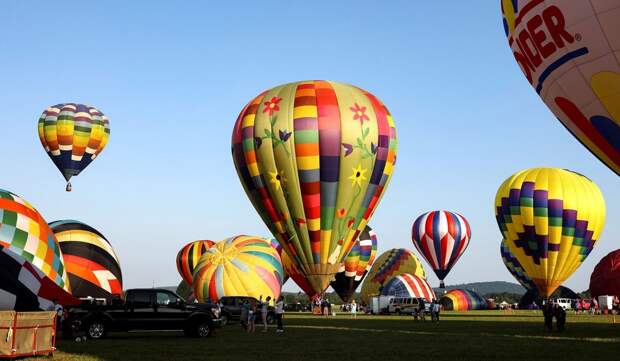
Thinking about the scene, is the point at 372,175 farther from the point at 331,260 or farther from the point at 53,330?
the point at 53,330

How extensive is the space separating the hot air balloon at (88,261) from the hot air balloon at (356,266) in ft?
133

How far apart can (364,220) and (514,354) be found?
72.5 feet

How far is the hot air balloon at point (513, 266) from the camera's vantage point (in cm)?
8394

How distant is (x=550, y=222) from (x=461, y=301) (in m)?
35.3

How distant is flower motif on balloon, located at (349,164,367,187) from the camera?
40.1 metres

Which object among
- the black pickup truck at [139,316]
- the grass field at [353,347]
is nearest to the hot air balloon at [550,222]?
the grass field at [353,347]

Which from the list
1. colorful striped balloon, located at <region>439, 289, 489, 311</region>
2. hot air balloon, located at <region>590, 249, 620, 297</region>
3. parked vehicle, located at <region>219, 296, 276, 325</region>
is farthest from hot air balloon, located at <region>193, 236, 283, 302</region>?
hot air balloon, located at <region>590, 249, 620, 297</region>

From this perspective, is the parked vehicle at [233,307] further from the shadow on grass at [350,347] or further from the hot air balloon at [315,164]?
the shadow on grass at [350,347]

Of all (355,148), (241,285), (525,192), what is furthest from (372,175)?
(525,192)

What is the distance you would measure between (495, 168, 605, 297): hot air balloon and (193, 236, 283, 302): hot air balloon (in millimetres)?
15698

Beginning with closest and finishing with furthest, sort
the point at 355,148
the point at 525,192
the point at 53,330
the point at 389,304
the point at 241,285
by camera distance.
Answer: the point at 53,330
the point at 355,148
the point at 241,285
the point at 525,192
the point at 389,304

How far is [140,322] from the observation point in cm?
2700

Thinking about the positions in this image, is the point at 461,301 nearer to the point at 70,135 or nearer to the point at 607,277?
the point at 607,277

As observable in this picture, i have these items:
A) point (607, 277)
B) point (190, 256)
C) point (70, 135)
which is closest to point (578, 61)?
point (70, 135)
